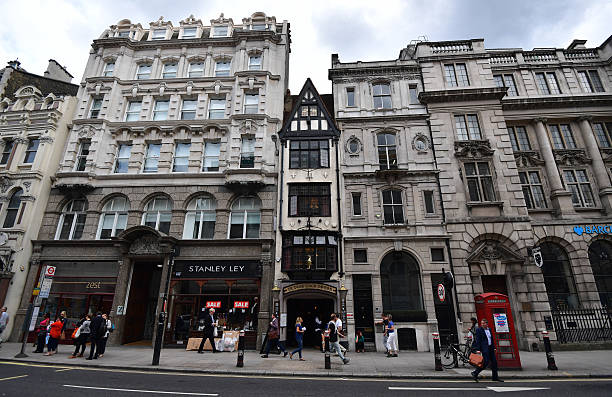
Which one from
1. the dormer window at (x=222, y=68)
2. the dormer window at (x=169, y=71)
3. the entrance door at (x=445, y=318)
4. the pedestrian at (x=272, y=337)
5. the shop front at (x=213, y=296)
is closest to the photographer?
the pedestrian at (x=272, y=337)

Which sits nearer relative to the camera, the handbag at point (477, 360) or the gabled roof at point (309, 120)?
the handbag at point (477, 360)

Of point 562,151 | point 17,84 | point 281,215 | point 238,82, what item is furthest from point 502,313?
point 17,84

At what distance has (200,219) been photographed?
1947 cm

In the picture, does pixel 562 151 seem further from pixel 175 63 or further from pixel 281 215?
pixel 175 63

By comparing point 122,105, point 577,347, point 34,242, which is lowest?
point 577,347

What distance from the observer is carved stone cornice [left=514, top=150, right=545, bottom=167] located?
20369 millimetres

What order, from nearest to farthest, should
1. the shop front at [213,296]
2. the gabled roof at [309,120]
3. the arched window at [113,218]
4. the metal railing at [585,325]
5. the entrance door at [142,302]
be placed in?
the metal railing at [585,325] < the shop front at [213,296] < the entrance door at [142,302] < the arched window at [113,218] < the gabled roof at [309,120]

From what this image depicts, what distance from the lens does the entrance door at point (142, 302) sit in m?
18.0

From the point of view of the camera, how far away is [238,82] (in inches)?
881

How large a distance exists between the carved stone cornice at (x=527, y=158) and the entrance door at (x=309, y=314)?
16746 millimetres

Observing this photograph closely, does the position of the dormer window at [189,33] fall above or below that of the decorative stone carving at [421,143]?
above

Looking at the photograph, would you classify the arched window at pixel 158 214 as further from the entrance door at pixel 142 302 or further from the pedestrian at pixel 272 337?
the pedestrian at pixel 272 337

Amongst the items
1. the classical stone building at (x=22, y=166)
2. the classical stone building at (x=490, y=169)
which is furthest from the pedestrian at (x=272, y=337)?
the classical stone building at (x=22, y=166)

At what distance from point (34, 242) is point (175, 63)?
55.6 feet
